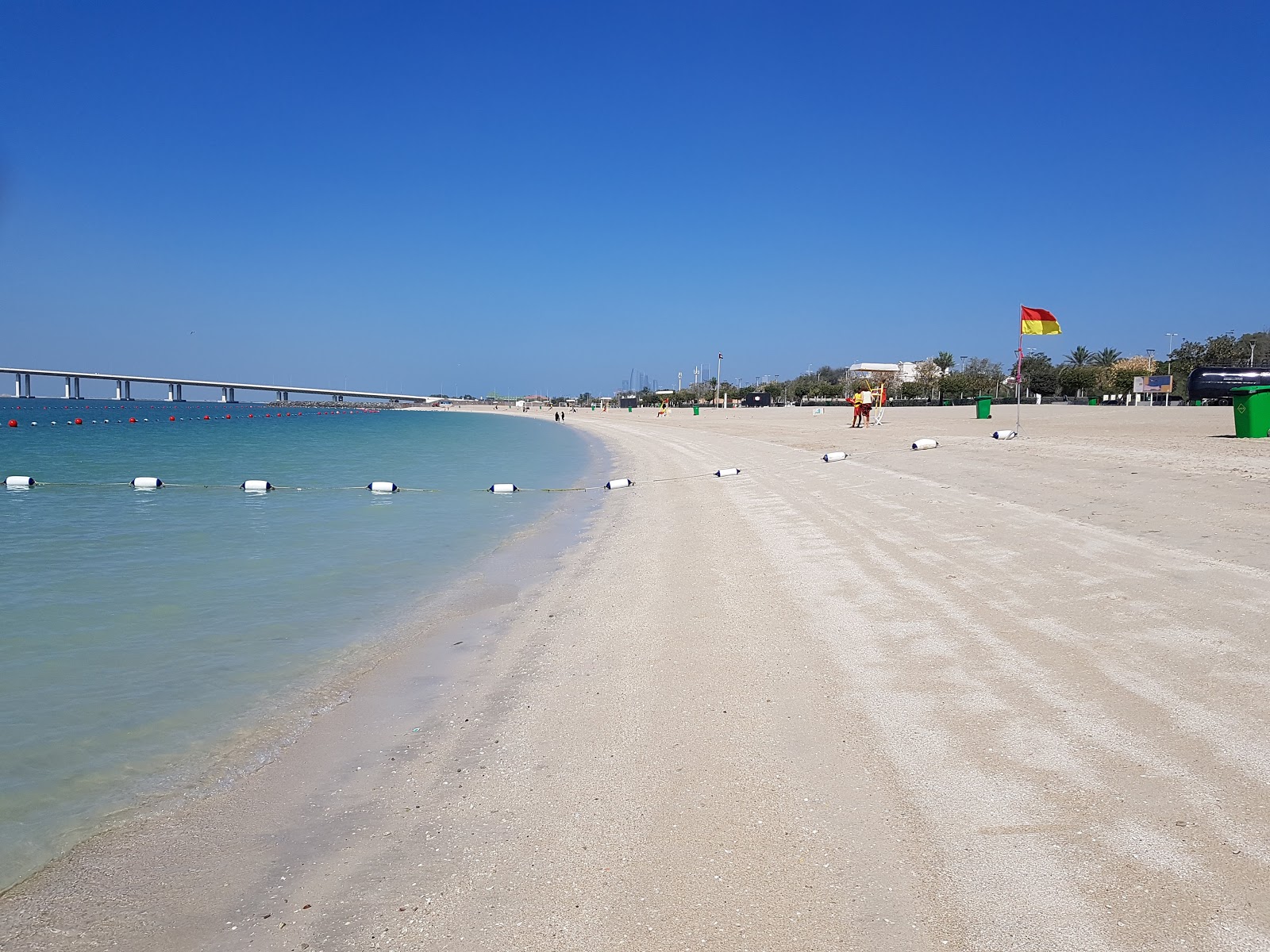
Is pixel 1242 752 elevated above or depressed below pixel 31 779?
above

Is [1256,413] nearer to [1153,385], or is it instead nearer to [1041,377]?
[1153,385]

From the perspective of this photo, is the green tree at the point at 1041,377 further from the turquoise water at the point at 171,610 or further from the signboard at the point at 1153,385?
the turquoise water at the point at 171,610

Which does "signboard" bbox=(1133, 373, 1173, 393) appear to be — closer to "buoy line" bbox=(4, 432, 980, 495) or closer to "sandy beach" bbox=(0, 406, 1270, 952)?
"buoy line" bbox=(4, 432, 980, 495)

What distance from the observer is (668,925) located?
250 cm

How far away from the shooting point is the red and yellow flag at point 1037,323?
2223cm

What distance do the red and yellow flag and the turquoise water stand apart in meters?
15.3

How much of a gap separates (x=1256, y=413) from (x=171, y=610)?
70.6 ft

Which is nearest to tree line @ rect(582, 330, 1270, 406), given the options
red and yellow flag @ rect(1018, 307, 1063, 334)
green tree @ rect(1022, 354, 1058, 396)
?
green tree @ rect(1022, 354, 1058, 396)

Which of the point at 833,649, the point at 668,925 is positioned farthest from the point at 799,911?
the point at 833,649

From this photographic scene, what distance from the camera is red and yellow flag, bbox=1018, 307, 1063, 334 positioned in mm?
22234

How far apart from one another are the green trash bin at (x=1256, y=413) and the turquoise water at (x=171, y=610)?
16.1 m

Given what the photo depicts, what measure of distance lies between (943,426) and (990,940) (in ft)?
97.3

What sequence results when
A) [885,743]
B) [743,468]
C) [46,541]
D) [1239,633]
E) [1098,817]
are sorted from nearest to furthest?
[1098,817] → [885,743] → [1239,633] → [46,541] → [743,468]

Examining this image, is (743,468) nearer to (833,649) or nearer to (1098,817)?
(833,649)
